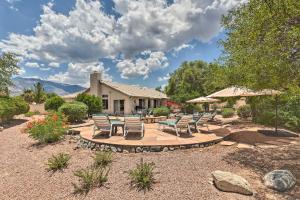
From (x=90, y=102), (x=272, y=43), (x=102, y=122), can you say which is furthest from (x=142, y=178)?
(x=90, y=102)

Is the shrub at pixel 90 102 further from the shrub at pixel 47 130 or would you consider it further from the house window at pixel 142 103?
the shrub at pixel 47 130

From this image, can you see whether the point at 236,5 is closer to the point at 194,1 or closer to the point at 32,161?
the point at 194,1

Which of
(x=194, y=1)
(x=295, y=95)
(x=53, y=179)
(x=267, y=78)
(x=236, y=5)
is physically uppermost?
(x=194, y=1)

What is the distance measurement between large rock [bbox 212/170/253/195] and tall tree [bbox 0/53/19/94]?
812 inches

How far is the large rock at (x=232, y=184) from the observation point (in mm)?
4398

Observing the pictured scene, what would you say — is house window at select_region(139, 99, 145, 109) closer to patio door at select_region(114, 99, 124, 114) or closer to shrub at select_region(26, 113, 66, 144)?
patio door at select_region(114, 99, 124, 114)

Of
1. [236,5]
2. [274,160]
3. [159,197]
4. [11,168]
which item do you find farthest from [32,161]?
[236,5]

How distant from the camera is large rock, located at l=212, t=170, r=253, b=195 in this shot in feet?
14.4

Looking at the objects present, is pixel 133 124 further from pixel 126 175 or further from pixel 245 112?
pixel 245 112

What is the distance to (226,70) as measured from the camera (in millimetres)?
9523

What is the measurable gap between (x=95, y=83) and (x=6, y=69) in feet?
32.5

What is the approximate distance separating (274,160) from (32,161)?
862cm

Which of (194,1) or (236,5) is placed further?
(194,1)

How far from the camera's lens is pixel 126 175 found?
547 centimetres
